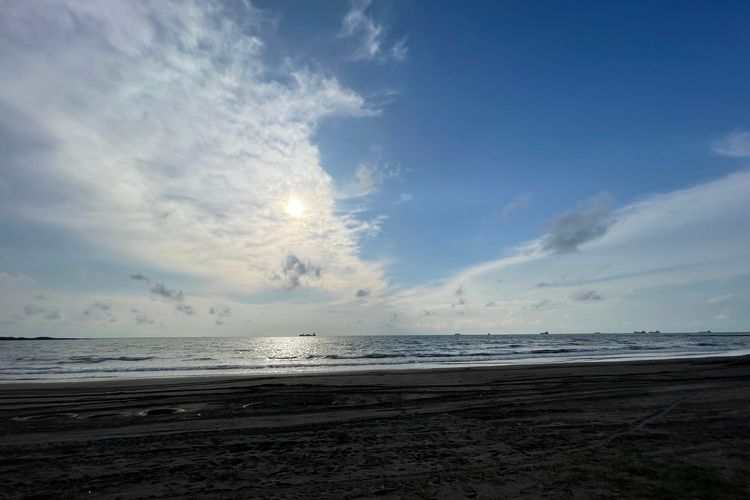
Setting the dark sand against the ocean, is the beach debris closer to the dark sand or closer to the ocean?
the dark sand

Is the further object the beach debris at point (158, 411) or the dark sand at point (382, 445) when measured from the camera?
the beach debris at point (158, 411)

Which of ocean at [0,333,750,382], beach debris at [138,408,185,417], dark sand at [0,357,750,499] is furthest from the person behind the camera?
ocean at [0,333,750,382]

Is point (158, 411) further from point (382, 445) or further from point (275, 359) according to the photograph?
point (275, 359)

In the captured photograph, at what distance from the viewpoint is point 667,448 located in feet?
30.3

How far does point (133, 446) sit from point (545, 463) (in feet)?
29.0

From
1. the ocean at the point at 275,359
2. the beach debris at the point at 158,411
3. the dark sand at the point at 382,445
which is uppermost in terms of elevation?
the ocean at the point at 275,359

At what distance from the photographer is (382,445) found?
31.6ft

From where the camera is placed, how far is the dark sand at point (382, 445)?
281 inches

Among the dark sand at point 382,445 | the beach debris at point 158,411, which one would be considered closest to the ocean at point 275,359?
the beach debris at point 158,411

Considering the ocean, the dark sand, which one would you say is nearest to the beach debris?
the dark sand

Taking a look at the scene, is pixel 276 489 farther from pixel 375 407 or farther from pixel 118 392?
pixel 118 392

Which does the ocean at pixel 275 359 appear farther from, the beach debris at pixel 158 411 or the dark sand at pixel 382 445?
the dark sand at pixel 382 445

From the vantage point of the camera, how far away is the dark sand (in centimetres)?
712

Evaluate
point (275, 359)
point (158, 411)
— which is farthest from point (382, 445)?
point (275, 359)
